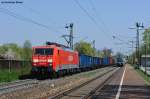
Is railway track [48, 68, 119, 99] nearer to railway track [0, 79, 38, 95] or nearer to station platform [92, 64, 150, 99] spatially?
station platform [92, 64, 150, 99]

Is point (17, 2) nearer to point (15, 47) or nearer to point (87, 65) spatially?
point (87, 65)

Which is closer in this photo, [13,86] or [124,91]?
[13,86]

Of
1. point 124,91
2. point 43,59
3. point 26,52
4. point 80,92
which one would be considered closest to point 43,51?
point 43,59

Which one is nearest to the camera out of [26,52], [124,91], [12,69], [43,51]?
[124,91]

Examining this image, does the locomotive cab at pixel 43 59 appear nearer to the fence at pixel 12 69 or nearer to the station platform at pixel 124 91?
the fence at pixel 12 69

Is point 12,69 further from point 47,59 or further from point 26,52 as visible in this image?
point 26,52

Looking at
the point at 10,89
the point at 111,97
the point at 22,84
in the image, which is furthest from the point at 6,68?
the point at 111,97

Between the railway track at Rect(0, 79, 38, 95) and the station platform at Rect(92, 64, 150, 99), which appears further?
the railway track at Rect(0, 79, 38, 95)

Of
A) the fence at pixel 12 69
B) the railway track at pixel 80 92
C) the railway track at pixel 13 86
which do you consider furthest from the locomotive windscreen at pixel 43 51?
the railway track at pixel 13 86

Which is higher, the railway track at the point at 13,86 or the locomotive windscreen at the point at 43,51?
the locomotive windscreen at the point at 43,51

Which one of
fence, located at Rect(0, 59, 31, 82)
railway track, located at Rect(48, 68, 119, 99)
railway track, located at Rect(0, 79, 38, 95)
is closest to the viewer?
railway track, located at Rect(48, 68, 119, 99)

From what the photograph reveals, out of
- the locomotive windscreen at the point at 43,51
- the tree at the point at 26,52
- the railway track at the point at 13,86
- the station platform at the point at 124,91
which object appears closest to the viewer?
the station platform at the point at 124,91

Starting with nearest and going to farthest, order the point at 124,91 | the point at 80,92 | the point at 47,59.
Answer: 1. the point at 80,92
2. the point at 124,91
3. the point at 47,59

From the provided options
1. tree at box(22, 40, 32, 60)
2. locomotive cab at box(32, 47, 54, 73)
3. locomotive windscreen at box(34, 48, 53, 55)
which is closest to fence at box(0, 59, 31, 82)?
locomotive cab at box(32, 47, 54, 73)
